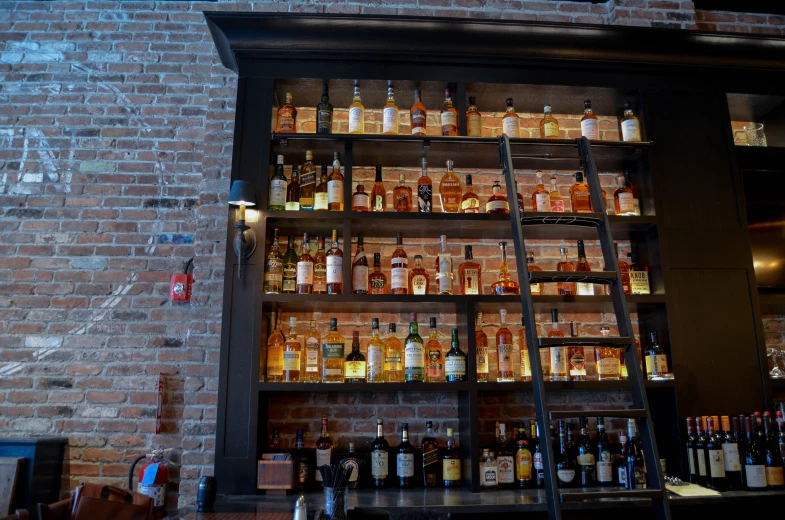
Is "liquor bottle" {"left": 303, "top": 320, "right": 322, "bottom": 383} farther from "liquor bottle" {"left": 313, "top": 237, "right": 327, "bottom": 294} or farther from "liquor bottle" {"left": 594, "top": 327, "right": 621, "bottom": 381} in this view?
"liquor bottle" {"left": 594, "top": 327, "right": 621, "bottom": 381}

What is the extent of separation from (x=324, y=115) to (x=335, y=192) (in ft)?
1.40

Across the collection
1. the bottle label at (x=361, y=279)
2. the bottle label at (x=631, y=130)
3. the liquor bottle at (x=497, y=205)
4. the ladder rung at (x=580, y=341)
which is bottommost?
the ladder rung at (x=580, y=341)

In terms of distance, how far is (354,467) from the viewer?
2.81 m

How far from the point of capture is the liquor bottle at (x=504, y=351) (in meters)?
2.97

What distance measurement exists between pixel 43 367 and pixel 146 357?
53 cm

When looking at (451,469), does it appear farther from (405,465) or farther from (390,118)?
(390,118)

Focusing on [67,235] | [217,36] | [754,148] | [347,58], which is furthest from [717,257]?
[67,235]

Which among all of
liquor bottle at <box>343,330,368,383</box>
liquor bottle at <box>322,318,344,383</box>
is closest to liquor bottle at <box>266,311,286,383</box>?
liquor bottle at <box>322,318,344,383</box>

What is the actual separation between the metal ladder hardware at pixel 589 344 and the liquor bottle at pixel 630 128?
1.79 ft

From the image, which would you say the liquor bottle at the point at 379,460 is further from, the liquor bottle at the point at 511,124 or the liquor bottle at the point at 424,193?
the liquor bottle at the point at 511,124

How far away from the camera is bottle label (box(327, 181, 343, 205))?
302 centimetres

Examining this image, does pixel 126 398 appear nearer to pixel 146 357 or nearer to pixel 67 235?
pixel 146 357

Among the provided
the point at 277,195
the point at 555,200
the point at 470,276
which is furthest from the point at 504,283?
the point at 277,195

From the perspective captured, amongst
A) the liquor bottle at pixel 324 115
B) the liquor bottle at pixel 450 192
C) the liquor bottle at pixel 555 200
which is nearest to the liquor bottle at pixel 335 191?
the liquor bottle at pixel 324 115
